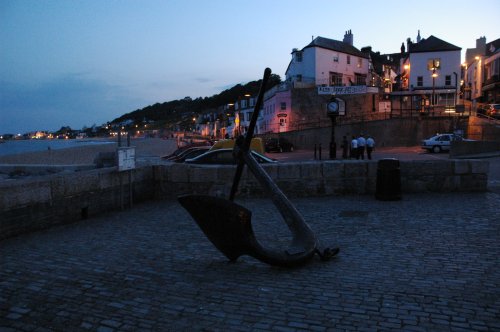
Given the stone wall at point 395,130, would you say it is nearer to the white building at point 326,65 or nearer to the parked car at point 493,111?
the parked car at point 493,111

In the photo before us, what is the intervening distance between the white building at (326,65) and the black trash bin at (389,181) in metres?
44.6

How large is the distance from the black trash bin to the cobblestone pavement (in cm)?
193

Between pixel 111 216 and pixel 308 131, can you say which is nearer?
pixel 111 216

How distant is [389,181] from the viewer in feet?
31.9

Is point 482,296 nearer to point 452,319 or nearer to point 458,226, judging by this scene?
point 452,319

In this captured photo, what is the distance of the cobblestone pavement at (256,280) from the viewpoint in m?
3.76

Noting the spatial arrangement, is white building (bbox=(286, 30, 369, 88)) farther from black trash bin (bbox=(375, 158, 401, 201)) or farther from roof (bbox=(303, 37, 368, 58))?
black trash bin (bbox=(375, 158, 401, 201))

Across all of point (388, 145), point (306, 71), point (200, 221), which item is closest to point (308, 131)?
point (388, 145)

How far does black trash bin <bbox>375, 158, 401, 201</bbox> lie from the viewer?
9.73 m

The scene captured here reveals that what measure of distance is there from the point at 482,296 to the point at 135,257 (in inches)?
163

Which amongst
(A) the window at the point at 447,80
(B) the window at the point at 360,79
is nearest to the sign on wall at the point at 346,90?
(B) the window at the point at 360,79

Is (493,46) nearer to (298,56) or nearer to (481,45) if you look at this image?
(481,45)

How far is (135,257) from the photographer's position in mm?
5742

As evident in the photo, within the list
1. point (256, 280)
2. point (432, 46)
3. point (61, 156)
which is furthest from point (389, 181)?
point (432, 46)
